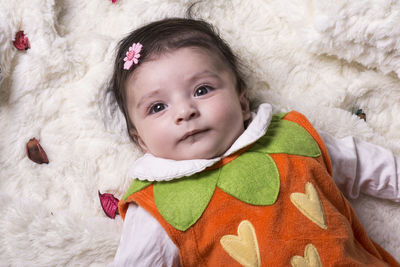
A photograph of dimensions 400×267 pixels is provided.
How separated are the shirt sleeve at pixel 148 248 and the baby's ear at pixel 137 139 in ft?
0.80

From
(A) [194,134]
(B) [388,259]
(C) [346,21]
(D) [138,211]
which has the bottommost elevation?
(B) [388,259]

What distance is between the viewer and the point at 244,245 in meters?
0.89

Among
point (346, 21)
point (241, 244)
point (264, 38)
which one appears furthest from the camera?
point (264, 38)

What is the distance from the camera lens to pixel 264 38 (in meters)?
1.32

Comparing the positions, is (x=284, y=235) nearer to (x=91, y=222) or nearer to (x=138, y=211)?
(x=138, y=211)

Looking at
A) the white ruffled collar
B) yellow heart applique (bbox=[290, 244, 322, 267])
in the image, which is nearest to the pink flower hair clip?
the white ruffled collar

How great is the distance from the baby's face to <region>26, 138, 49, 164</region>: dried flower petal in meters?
0.33

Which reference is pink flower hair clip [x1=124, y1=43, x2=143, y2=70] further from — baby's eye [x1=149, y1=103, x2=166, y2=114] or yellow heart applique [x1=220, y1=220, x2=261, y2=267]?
yellow heart applique [x1=220, y1=220, x2=261, y2=267]

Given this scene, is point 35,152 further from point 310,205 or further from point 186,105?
point 310,205

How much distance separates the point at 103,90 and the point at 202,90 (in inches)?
13.8

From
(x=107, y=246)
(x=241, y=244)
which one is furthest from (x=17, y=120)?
(x=241, y=244)

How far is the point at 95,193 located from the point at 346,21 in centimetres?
87

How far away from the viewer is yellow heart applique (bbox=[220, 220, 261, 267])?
89cm

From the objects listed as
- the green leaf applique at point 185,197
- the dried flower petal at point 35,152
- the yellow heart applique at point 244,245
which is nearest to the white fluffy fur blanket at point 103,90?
the dried flower petal at point 35,152
